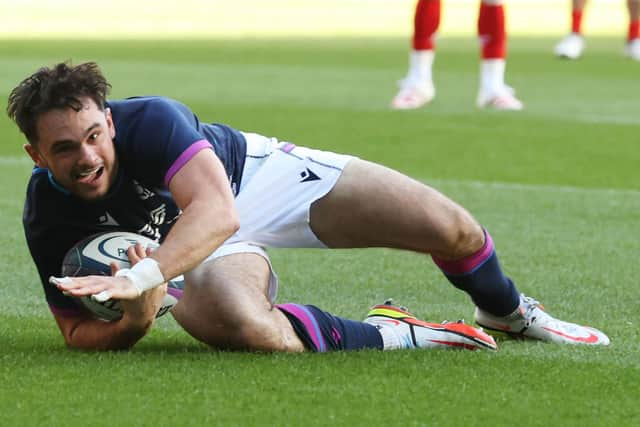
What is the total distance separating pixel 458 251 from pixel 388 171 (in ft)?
1.08

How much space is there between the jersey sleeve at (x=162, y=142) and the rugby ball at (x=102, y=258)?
0.69 ft

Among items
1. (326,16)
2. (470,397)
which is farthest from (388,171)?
(326,16)

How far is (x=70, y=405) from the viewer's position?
12.4ft

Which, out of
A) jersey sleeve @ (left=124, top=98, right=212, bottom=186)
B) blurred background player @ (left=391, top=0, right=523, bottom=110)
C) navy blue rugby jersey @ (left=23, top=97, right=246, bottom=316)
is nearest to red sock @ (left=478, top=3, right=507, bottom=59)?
blurred background player @ (left=391, top=0, right=523, bottom=110)

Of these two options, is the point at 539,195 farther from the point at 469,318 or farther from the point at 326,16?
the point at 326,16

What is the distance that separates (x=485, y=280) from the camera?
15.3 ft

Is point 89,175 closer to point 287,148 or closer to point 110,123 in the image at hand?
point 110,123

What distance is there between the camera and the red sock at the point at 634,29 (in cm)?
1623

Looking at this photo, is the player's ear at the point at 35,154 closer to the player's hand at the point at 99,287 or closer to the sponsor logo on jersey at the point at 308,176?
the player's hand at the point at 99,287

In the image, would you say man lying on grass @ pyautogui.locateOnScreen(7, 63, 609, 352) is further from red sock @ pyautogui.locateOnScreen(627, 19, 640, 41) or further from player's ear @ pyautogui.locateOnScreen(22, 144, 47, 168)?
red sock @ pyautogui.locateOnScreen(627, 19, 640, 41)

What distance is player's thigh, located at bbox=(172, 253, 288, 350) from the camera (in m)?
4.33

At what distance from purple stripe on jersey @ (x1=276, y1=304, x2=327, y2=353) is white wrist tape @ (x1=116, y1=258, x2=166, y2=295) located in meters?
0.69

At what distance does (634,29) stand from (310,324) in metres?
12.6

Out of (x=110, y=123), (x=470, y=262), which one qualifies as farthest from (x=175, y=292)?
(x=470, y=262)
